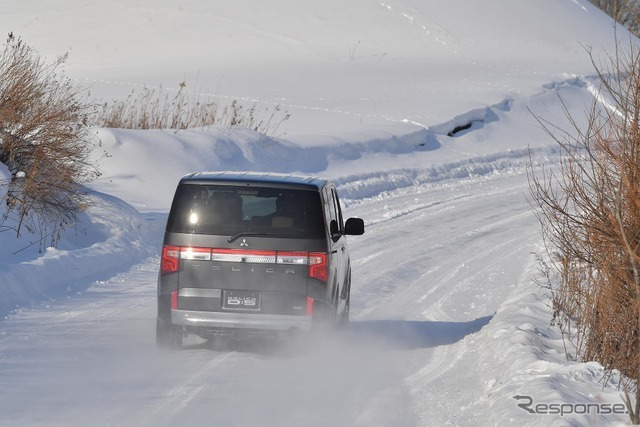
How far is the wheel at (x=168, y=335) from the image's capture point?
10.6 m

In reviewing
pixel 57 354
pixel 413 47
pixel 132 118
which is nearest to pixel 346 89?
pixel 413 47

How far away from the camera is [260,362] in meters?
10.5

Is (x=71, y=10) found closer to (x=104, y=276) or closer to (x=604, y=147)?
(x=104, y=276)

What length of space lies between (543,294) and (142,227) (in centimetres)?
723

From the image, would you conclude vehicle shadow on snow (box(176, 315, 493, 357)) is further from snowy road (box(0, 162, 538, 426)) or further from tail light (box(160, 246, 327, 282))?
tail light (box(160, 246, 327, 282))

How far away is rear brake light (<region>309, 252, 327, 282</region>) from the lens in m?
10.6

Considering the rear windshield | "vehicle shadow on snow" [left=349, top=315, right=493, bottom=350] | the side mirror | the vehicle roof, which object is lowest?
"vehicle shadow on snow" [left=349, top=315, right=493, bottom=350]

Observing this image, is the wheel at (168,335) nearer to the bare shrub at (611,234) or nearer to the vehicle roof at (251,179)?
the vehicle roof at (251,179)

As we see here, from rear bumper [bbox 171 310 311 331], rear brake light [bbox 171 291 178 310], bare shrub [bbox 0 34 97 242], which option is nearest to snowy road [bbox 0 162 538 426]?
rear bumper [bbox 171 310 311 331]

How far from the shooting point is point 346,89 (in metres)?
43.7

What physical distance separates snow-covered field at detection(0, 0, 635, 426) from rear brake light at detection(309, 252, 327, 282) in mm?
716

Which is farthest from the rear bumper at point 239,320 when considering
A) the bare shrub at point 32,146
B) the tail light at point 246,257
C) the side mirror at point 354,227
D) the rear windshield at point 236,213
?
the bare shrub at point 32,146

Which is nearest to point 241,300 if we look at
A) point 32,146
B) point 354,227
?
point 354,227

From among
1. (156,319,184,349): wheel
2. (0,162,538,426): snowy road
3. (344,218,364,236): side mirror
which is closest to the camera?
(0,162,538,426): snowy road
